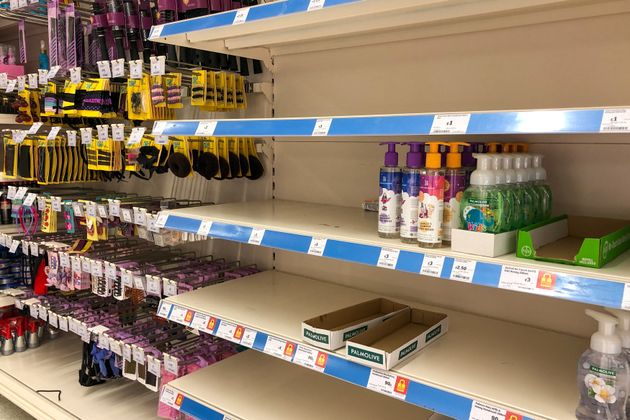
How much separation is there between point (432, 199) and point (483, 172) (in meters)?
0.14

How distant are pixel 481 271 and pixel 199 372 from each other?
128 cm

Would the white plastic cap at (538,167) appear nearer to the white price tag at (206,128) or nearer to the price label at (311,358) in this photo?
the price label at (311,358)

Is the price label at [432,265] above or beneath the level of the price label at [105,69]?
beneath

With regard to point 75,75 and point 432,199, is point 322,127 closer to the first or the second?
point 432,199

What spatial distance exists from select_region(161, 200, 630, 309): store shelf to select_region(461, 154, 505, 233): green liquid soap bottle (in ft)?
0.26

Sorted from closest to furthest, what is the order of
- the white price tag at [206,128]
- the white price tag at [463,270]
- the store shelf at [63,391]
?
the white price tag at [463,270] → the white price tag at [206,128] → the store shelf at [63,391]

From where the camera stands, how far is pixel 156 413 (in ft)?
8.20

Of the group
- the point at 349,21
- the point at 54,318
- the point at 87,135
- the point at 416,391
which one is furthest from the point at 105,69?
the point at 416,391

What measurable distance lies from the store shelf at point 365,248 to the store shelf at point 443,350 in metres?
0.29

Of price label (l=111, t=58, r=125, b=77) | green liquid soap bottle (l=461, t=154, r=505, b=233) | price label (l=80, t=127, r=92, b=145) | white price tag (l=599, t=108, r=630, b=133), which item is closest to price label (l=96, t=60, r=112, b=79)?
price label (l=111, t=58, r=125, b=77)

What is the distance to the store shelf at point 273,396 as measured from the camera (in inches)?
69.7

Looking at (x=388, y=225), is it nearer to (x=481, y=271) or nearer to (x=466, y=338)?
(x=481, y=271)

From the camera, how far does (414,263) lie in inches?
51.5

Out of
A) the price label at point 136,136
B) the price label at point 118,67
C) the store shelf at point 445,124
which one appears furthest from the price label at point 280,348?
the price label at point 118,67
